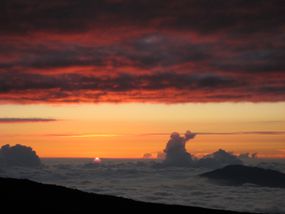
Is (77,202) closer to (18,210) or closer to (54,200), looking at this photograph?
(54,200)

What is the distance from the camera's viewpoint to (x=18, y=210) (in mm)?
44094

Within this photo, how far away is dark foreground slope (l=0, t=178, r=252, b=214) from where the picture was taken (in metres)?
48.2

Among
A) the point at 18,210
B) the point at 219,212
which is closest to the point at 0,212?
the point at 18,210

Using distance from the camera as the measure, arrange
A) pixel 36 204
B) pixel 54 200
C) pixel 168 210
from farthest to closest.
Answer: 1. pixel 168 210
2. pixel 54 200
3. pixel 36 204

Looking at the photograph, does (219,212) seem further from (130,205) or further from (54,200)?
(54,200)

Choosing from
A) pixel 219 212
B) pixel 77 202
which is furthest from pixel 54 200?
pixel 219 212

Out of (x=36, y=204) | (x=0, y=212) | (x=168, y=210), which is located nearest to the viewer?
(x=0, y=212)

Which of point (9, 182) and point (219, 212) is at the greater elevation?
point (9, 182)

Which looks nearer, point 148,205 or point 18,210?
point 18,210

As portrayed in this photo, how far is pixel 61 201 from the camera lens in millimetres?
52531

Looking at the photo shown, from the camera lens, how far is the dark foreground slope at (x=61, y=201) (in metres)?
48.2

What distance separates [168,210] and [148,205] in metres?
2.91

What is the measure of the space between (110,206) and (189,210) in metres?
10.1

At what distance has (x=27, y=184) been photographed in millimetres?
57438
